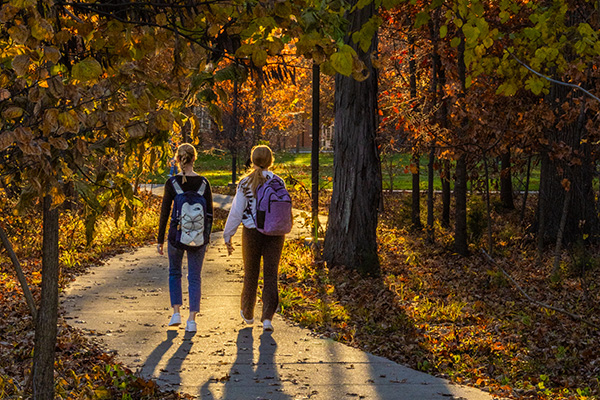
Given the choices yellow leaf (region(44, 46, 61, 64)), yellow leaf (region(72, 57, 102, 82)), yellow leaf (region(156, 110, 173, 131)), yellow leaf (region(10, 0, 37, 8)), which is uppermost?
yellow leaf (region(10, 0, 37, 8))

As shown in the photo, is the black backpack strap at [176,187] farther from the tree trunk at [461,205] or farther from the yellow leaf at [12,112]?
the tree trunk at [461,205]

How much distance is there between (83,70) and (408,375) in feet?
14.0

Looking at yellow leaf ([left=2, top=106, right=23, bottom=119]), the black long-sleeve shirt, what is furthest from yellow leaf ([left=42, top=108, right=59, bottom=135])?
the black long-sleeve shirt

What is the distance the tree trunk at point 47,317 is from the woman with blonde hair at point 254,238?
10.0ft

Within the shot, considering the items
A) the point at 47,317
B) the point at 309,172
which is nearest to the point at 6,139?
the point at 47,317

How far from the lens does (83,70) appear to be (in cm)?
291

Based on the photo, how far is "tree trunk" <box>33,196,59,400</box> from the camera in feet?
13.8

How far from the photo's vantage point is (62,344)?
654 cm

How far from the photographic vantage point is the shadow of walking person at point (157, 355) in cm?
607

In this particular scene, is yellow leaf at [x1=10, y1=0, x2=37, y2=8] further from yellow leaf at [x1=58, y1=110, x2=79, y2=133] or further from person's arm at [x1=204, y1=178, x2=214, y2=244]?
person's arm at [x1=204, y1=178, x2=214, y2=244]

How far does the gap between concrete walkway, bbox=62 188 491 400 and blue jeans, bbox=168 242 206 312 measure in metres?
0.34

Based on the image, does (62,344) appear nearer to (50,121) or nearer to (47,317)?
(47,317)

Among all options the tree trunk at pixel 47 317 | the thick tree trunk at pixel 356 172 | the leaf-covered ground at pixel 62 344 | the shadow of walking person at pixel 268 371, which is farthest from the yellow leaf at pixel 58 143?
the thick tree trunk at pixel 356 172

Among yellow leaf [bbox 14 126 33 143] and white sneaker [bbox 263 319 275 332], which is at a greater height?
yellow leaf [bbox 14 126 33 143]
